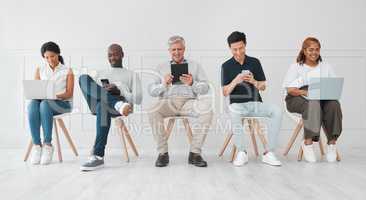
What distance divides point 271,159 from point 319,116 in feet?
1.73

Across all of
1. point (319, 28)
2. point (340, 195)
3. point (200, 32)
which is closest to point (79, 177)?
point (340, 195)

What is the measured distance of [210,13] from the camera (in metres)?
3.99

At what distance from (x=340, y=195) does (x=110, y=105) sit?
176cm

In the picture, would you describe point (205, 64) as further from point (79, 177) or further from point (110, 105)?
point (79, 177)

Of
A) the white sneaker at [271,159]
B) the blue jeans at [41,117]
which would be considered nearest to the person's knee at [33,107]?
the blue jeans at [41,117]

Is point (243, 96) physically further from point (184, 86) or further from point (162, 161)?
point (162, 161)

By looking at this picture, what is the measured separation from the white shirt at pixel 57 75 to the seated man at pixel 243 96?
134 centimetres

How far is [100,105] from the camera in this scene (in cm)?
306

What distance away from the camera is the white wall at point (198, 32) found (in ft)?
13.1

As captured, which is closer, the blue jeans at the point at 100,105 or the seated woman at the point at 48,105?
the blue jeans at the point at 100,105

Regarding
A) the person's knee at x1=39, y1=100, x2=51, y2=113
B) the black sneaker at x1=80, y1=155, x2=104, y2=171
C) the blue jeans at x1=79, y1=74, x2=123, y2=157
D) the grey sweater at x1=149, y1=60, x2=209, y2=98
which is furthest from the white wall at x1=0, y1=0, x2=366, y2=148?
the black sneaker at x1=80, y1=155, x2=104, y2=171

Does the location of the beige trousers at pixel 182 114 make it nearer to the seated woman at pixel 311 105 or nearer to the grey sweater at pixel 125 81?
the grey sweater at pixel 125 81

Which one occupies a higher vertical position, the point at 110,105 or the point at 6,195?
the point at 110,105

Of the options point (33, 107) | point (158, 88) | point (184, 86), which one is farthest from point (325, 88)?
point (33, 107)
